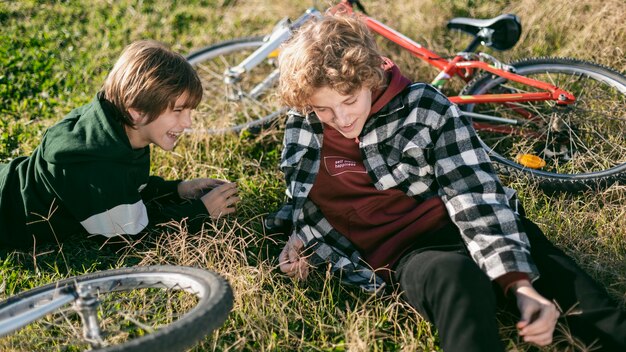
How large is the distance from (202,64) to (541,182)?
8.89 ft

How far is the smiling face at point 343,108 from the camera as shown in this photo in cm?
281

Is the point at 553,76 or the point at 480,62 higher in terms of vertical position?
the point at 480,62

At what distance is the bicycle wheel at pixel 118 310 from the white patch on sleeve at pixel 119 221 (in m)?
0.34

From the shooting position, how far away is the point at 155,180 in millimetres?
3805

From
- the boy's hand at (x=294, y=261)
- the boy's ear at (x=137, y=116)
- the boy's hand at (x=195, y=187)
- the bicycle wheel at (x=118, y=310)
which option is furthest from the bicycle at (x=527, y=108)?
the bicycle wheel at (x=118, y=310)

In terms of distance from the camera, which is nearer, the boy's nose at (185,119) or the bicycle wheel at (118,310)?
the bicycle wheel at (118,310)

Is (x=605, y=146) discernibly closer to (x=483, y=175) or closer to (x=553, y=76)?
(x=553, y=76)

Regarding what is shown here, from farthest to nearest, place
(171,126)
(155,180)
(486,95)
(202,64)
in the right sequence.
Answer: (202,64) → (486,95) → (155,180) → (171,126)

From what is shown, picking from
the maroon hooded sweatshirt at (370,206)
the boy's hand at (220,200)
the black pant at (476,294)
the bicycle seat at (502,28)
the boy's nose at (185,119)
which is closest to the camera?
the black pant at (476,294)

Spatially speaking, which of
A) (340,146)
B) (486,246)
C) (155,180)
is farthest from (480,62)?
(155,180)

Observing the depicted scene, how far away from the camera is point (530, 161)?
157 inches

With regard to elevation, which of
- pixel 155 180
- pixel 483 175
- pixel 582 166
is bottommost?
pixel 582 166

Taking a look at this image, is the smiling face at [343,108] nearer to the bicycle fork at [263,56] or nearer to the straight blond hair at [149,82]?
the straight blond hair at [149,82]

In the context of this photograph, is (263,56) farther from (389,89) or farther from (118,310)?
(118,310)
